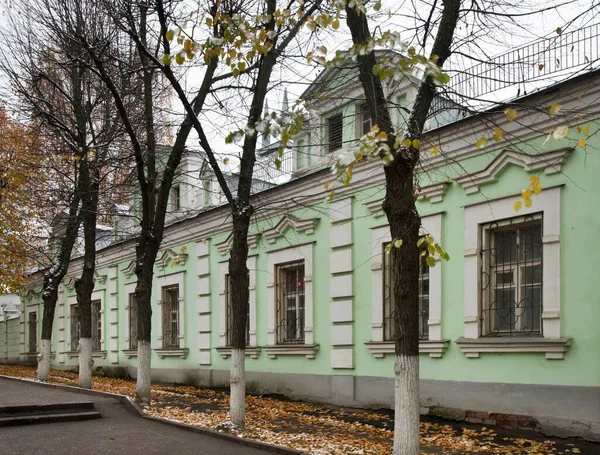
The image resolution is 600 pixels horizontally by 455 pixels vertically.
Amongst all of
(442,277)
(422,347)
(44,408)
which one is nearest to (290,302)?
(422,347)

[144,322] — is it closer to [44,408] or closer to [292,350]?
[44,408]

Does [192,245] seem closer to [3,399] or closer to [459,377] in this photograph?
[3,399]

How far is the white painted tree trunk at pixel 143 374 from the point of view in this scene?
11875 millimetres

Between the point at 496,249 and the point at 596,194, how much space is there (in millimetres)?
1834

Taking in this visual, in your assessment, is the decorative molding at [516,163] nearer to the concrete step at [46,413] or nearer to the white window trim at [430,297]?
the white window trim at [430,297]

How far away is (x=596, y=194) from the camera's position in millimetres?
8359

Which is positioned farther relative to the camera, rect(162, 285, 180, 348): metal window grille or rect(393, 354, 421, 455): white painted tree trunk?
rect(162, 285, 180, 348): metal window grille

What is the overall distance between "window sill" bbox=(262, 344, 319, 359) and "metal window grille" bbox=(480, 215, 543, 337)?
404cm

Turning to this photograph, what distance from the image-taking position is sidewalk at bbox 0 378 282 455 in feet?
26.5

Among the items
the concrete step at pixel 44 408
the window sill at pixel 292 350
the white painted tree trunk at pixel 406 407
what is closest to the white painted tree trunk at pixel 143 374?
the concrete step at pixel 44 408

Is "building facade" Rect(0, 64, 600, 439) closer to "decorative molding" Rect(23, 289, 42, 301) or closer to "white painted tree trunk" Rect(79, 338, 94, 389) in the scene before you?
"white painted tree trunk" Rect(79, 338, 94, 389)

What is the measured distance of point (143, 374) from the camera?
11906 mm

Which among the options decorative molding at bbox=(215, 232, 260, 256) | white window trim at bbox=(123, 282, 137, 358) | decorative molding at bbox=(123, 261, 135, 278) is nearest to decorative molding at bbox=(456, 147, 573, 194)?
decorative molding at bbox=(215, 232, 260, 256)

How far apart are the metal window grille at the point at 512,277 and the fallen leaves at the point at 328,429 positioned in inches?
60.4
